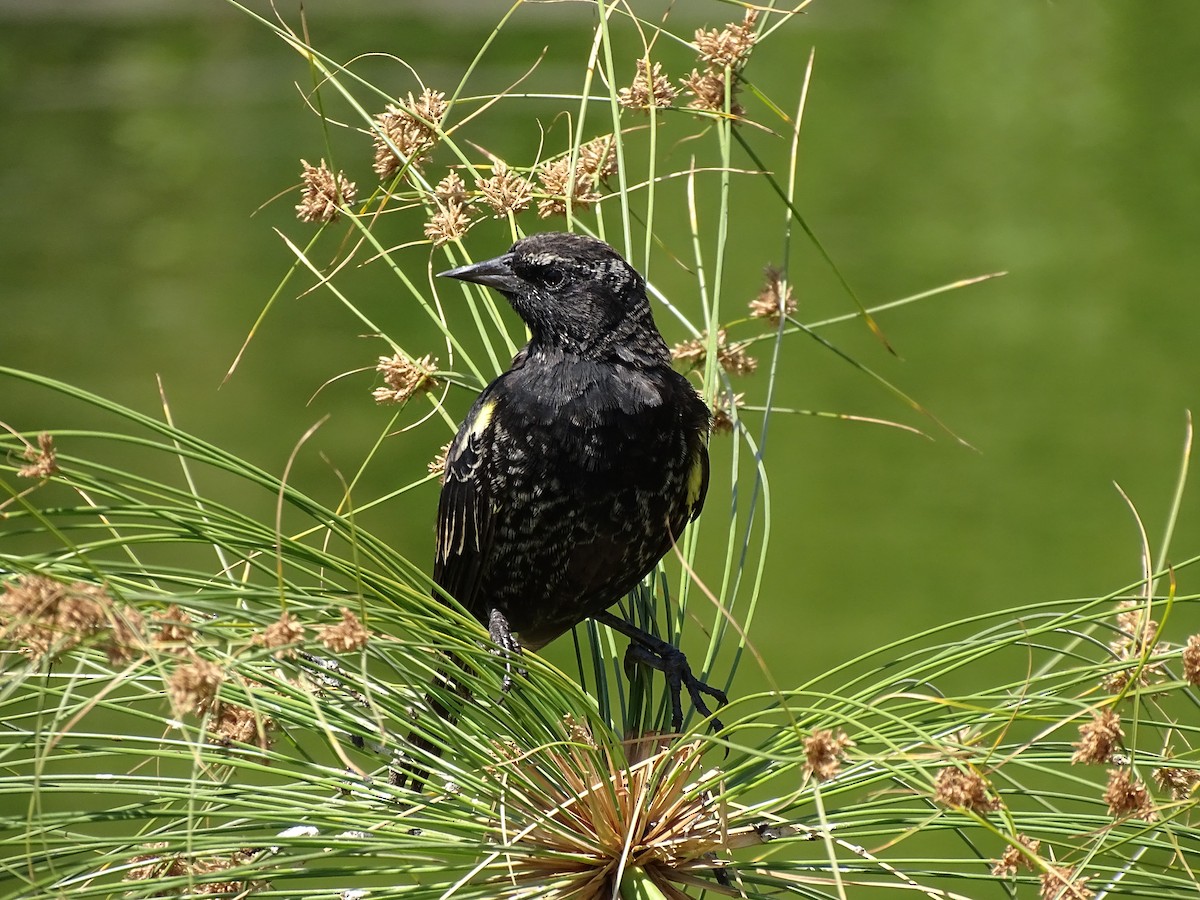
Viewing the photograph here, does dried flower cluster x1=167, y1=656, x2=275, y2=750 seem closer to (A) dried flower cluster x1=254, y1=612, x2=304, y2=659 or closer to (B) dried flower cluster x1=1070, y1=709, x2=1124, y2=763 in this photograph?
(A) dried flower cluster x1=254, y1=612, x2=304, y2=659

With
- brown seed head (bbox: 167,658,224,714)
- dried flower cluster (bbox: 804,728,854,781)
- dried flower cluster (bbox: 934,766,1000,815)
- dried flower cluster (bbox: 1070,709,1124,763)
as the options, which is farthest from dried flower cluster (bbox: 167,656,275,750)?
dried flower cluster (bbox: 1070,709,1124,763)

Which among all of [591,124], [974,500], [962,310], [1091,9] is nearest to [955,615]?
[974,500]

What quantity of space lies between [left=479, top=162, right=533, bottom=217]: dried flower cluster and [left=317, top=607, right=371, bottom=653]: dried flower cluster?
2.82ft

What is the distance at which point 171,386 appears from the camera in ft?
32.5

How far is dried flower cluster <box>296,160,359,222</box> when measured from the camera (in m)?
1.74

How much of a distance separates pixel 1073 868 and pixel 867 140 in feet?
42.8

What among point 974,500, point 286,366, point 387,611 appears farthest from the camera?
point 286,366

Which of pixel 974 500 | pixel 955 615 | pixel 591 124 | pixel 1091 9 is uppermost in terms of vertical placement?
pixel 1091 9

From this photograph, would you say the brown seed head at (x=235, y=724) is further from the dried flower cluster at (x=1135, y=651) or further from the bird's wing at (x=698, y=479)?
the bird's wing at (x=698, y=479)

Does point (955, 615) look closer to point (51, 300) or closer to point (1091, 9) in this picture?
point (51, 300)

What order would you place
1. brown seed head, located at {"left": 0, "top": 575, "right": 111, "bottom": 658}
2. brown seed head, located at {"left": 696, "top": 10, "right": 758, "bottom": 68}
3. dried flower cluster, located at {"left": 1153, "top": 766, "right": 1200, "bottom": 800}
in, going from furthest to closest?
brown seed head, located at {"left": 696, "top": 10, "right": 758, "bottom": 68} < dried flower cluster, located at {"left": 1153, "top": 766, "right": 1200, "bottom": 800} < brown seed head, located at {"left": 0, "top": 575, "right": 111, "bottom": 658}

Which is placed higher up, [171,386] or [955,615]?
[171,386]

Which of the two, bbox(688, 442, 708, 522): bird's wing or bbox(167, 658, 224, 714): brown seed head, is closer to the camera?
bbox(167, 658, 224, 714): brown seed head

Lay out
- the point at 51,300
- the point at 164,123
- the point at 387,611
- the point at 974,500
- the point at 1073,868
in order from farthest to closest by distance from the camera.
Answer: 1. the point at 164,123
2. the point at 51,300
3. the point at 974,500
4. the point at 1073,868
5. the point at 387,611
